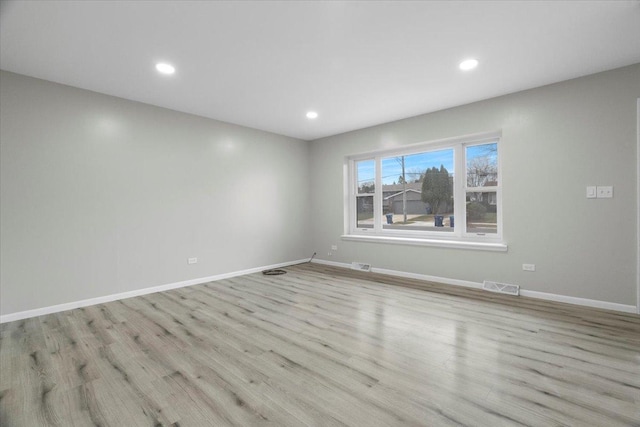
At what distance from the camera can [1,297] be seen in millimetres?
3041

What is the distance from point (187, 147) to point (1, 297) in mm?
2718

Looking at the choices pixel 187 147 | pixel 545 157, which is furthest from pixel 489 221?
pixel 187 147

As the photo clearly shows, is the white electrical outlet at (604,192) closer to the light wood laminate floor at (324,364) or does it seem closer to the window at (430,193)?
the window at (430,193)

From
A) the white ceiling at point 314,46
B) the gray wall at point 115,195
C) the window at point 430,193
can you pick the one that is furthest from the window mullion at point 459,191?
the gray wall at point 115,195

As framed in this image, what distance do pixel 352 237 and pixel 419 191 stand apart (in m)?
1.50

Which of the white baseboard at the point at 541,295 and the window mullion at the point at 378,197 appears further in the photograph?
the window mullion at the point at 378,197

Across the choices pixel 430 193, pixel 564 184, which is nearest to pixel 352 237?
pixel 430 193

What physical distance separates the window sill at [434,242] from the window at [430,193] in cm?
3

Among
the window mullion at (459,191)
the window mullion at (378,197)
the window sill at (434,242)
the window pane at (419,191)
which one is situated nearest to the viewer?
the window sill at (434,242)

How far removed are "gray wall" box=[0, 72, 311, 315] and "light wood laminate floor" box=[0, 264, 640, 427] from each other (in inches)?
22.3

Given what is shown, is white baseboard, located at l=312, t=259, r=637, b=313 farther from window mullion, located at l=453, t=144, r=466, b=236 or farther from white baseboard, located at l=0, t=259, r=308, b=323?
white baseboard, located at l=0, t=259, r=308, b=323

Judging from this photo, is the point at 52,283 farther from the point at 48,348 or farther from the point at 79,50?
the point at 79,50

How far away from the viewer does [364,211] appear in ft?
19.2

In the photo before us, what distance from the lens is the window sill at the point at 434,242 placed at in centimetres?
399
